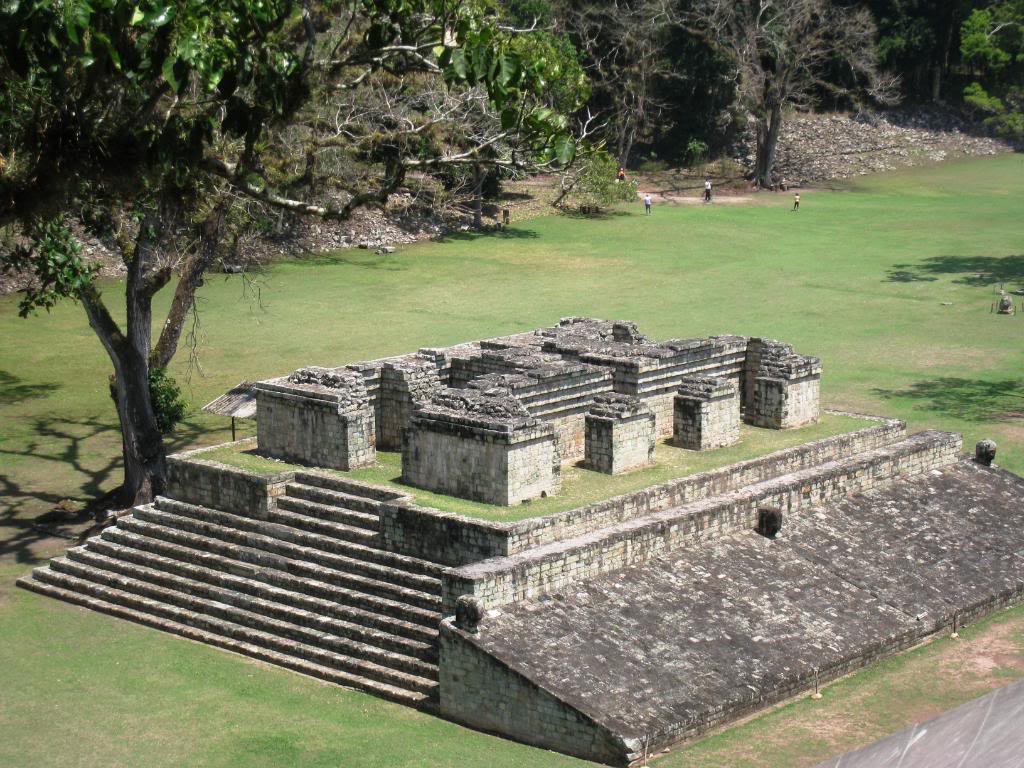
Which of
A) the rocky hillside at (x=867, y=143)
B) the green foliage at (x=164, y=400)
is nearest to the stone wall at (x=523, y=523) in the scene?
the green foliage at (x=164, y=400)

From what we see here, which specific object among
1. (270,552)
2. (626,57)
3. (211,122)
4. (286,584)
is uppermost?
(626,57)

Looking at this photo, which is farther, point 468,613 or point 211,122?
point 468,613

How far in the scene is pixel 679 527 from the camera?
15656 millimetres

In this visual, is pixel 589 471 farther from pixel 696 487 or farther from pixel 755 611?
pixel 755 611

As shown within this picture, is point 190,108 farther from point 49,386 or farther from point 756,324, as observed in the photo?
point 756,324

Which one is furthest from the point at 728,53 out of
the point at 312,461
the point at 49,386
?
the point at 312,461

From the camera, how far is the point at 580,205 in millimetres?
45344

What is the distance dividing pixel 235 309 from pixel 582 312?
736 cm

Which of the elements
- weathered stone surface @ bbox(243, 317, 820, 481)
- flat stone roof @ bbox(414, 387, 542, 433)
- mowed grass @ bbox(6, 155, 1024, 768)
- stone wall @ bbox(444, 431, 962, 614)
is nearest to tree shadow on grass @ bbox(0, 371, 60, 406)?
mowed grass @ bbox(6, 155, 1024, 768)

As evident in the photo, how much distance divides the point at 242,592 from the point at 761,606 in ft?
18.0


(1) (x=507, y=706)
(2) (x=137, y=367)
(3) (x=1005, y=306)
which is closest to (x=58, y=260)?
(2) (x=137, y=367)

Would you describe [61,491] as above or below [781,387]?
below

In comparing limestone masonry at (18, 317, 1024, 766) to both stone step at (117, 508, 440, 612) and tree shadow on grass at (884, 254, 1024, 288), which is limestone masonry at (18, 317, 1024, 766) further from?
tree shadow on grass at (884, 254, 1024, 288)

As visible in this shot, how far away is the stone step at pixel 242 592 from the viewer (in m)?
14.8
